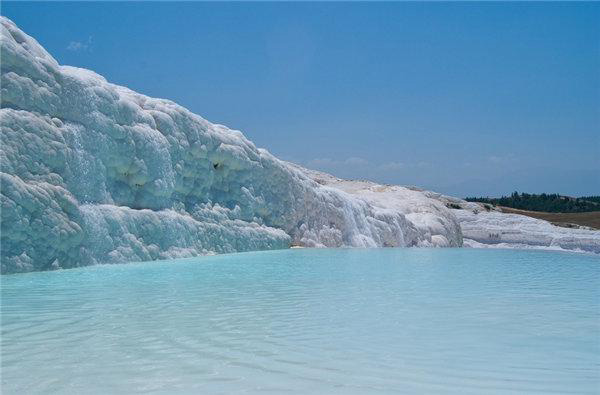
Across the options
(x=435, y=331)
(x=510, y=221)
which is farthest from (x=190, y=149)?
(x=510, y=221)

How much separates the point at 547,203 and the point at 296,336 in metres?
72.9

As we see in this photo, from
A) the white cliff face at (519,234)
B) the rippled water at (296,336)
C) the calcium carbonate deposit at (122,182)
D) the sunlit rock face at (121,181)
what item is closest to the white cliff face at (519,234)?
the white cliff face at (519,234)

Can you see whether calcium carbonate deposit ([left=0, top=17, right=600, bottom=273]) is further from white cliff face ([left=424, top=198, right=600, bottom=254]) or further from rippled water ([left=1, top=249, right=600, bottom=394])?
white cliff face ([left=424, top=198, right=600, bottom=254])

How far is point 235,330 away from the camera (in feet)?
18.5

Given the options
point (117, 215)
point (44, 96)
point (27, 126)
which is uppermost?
point (44, 96)

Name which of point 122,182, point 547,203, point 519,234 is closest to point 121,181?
point 122,182

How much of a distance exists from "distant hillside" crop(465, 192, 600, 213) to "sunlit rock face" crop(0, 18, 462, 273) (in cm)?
5235

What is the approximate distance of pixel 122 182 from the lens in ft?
49.6

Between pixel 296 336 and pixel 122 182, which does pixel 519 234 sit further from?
pixel 296 336

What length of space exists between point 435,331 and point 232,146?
594 inches

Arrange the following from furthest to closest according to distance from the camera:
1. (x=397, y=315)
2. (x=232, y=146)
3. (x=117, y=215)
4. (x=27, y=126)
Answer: (x=232, y=146) < (x=117, y=215) < (x=27, y=126) < (x=397, y=315)

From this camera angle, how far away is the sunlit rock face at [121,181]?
1185 cm

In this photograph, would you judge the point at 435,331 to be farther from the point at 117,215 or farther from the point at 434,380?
the point at 117,215

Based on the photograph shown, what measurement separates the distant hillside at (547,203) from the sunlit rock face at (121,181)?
52.4 meters
